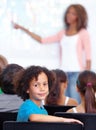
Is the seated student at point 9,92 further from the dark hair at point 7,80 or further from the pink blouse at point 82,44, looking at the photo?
the pink blouse at point 82,44

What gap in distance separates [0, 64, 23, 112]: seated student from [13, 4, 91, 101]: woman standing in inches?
97.0

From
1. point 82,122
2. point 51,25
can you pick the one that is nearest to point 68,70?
point 51,25

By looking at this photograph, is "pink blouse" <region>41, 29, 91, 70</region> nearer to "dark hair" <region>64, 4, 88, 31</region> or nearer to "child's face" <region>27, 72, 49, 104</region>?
"dark hair" <region>64, 4, 88, 31</region>

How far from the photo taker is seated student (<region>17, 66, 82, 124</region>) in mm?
2412

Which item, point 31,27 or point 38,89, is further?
point 31,27

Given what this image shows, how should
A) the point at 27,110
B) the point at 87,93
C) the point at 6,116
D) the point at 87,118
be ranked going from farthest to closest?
the point at 87,93
the point at 6,116
the point at 27,110
the point at 87,118

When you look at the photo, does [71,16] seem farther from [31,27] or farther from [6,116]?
[6,116]

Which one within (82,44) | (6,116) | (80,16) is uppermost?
(80,16)

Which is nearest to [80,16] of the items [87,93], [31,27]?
[31,27]

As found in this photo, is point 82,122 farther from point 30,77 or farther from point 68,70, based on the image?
point 68,70

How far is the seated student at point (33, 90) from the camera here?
2.41 m

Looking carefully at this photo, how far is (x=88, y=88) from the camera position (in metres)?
2.99

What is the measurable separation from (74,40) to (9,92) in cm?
266

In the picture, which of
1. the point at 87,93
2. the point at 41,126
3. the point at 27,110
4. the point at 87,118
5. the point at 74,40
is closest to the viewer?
the point at 41,126
